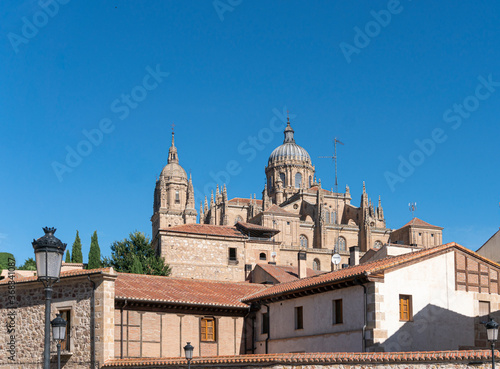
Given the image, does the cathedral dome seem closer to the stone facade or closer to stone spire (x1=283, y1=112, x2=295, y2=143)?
stone spire (x1=283, y1=112, x2=295, y2=143)

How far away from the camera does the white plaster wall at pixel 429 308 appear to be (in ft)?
85.3

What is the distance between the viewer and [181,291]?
108ft

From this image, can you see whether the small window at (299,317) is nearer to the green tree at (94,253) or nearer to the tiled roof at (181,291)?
the tiled roof at (181,291)

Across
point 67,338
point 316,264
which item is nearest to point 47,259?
point 67,338

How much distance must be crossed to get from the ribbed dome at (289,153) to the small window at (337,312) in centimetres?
8154

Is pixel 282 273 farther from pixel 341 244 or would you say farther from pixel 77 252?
pixel 341 244

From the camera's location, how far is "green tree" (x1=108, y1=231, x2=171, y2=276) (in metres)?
55.2

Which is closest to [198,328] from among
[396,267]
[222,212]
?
[396,267]

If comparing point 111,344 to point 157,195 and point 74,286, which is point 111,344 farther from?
point 157,195

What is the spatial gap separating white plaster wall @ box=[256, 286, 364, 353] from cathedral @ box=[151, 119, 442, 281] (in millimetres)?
16641

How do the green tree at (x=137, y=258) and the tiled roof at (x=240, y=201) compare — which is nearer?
the green tree at (x=137, y=258)

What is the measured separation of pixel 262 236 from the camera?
62062mm

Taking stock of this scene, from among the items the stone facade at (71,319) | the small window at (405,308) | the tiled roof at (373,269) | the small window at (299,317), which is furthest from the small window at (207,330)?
the small window at (405,308)

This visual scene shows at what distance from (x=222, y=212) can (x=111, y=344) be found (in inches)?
2890
